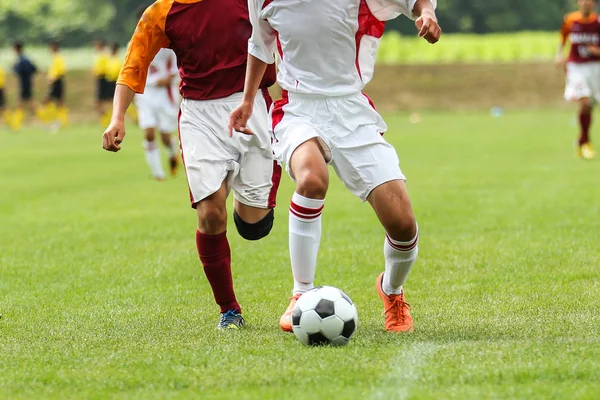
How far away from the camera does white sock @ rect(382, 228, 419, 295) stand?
5.57m

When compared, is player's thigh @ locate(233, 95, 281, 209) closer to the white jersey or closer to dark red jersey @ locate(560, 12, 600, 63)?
the white jersey

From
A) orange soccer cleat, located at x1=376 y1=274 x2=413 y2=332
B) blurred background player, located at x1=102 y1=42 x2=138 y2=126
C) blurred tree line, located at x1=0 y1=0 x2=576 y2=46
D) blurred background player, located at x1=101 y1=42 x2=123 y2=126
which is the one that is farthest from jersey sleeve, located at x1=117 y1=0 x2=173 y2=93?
blurred tree line, located at x1=0 y1=0 x2=576 y2=46

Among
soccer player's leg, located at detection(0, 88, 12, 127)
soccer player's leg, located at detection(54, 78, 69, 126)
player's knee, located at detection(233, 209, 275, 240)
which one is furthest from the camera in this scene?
soccer player's leg, located at detection(0, 88, 12, 127)

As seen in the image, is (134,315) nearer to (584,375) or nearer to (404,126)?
(584,375)

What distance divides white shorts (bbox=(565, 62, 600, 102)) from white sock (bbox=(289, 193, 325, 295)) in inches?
488

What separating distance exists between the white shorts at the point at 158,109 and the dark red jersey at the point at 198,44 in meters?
9.72

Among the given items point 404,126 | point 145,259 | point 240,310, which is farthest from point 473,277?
point 404,126

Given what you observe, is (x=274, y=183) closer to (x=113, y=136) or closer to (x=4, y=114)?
(x=113, y=136)

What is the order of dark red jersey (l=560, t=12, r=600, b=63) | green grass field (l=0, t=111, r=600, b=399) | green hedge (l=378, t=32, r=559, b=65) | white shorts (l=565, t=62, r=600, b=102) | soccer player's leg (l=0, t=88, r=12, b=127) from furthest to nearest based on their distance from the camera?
1. green hedge (l=378, t=32, r=559, b=65)
2. soccer player's leg (l=0, t=88, r=12, b=127)
3. white shorts (l=565, t=62, r=600, b=102)
4. dark red jersey (l=560, t=12, r=600, b=63)
5. green grass field (l=0, t=111, r=600, b=399)

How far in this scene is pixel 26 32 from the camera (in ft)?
227

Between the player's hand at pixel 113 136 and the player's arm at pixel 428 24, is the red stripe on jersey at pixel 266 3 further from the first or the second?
the player's hand at pixel 113 136

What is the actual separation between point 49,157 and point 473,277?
1587 cm

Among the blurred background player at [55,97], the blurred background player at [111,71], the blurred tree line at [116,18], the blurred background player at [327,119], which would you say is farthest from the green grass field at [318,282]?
the blurred tree line at [116,18]

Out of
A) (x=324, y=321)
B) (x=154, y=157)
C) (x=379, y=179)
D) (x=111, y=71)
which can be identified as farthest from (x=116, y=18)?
(x=324, y=321)
